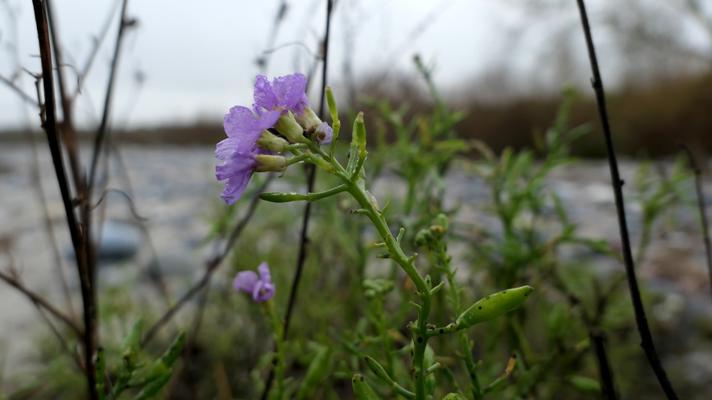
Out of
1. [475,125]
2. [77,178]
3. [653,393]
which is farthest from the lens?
[475,125]

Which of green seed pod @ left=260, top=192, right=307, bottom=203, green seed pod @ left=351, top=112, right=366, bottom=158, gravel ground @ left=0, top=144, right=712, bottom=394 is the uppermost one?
green seed pod @ left=351, top=112, right=366, bottom=158

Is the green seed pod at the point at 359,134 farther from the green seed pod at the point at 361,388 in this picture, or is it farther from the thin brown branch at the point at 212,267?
the thin brown branch at the point at 212,267

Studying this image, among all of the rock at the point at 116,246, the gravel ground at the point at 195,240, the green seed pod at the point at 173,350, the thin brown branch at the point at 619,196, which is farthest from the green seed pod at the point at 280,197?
the rock at the point at 116,246

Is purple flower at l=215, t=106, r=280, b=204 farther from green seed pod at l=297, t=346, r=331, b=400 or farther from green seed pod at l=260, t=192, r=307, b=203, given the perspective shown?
green seed pod at l=297, t=346, r=331, b=400

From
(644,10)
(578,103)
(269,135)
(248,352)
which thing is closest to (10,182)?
(248,352)

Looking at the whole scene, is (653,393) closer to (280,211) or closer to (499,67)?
(280,211)

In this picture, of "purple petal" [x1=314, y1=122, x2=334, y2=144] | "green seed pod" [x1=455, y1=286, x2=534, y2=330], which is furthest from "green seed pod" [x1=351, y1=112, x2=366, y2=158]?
"green seed pod" [x1=455, y1=286, x2=534, y2=330]
